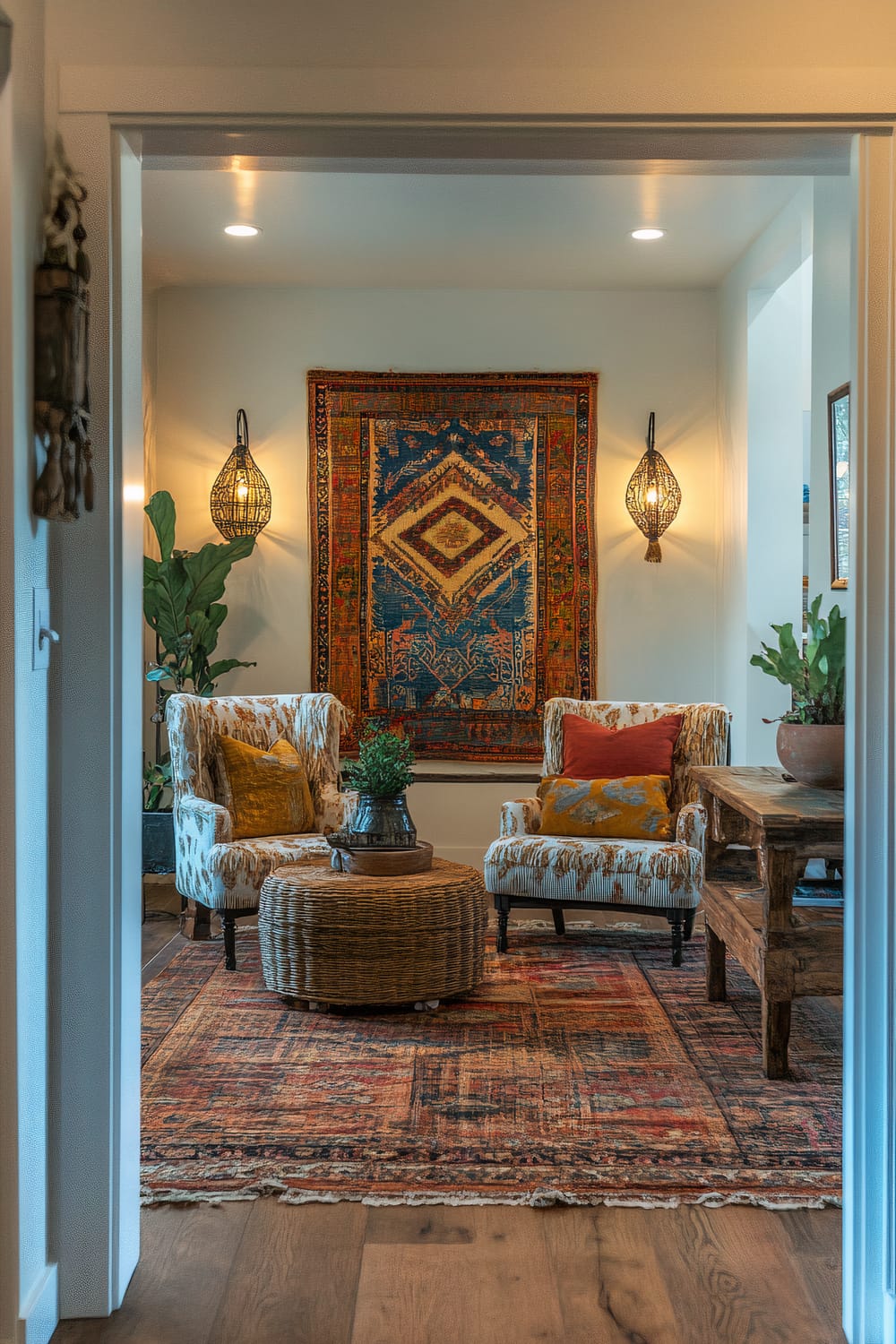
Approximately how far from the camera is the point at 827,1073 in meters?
3.18

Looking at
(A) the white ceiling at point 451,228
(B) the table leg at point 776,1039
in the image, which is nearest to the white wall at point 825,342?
(A) the white ceiling at point 451,228

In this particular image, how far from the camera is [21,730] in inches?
72.9

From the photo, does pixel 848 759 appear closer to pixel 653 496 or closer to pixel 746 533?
pixel 746 533

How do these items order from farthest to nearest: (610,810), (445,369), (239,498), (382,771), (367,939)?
1. (445,369)
2. (239,498)
3. (610,810)
4. (382,771)
5. (367,939)

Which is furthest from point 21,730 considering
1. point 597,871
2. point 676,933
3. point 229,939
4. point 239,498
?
point 239,498

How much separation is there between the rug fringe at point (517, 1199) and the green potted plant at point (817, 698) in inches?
44.1

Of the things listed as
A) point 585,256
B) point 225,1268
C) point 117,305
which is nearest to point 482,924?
point 225,1268

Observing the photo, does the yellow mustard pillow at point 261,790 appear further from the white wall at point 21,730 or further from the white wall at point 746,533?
the white wall at point 21,730

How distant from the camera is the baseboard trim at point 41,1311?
184 centimetres

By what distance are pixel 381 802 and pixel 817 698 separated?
1474 millimetres

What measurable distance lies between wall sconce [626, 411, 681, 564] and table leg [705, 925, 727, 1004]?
8.15 ft

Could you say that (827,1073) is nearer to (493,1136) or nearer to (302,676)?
(493,1136)

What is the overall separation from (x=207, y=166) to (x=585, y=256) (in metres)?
3.26

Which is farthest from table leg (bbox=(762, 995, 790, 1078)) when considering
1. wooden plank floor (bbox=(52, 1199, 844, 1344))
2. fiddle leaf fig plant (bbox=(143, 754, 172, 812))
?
fiddle leaf fig plant (bbox=(143, 754, 172, 812))
